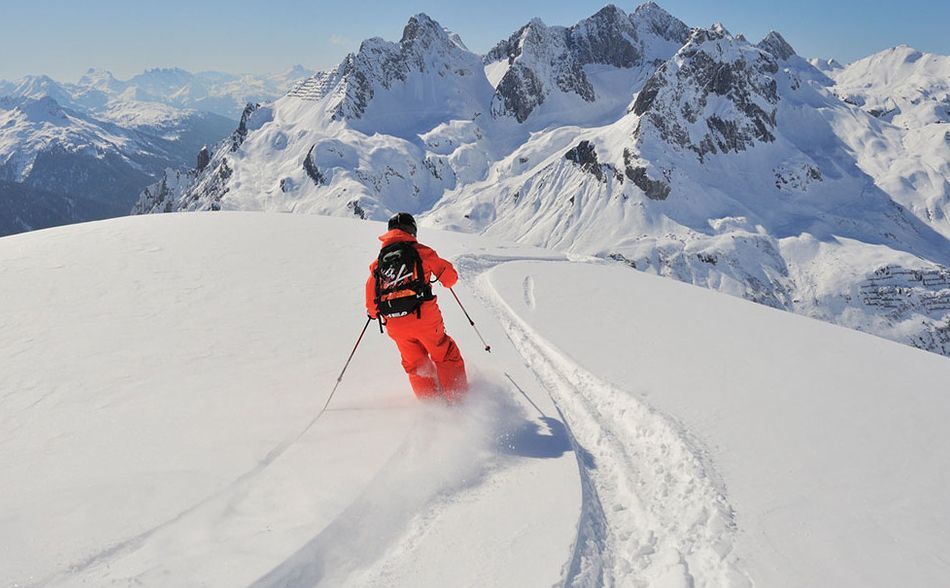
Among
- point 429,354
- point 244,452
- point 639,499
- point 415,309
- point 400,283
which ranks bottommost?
point 639,499

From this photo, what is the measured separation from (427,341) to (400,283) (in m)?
0.94

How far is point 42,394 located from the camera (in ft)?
22.9

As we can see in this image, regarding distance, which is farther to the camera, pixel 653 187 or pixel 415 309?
pixel 653 187

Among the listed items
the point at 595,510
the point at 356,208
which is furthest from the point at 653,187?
the point at 595,510

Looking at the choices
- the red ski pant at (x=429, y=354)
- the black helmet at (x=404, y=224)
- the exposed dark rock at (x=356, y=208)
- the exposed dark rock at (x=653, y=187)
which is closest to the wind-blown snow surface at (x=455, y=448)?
the red ski pant at (x=429, y=354)

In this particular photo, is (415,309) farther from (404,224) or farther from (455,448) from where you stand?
(455,448)

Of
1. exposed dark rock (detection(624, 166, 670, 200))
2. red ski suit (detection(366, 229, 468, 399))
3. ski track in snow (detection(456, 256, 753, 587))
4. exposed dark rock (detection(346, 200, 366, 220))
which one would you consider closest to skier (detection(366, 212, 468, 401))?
red ski suit (detection(366, 229, 468, 399))

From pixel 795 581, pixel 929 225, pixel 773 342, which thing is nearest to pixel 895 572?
pixel 795 581

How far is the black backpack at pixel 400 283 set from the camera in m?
7.60

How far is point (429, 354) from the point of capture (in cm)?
812

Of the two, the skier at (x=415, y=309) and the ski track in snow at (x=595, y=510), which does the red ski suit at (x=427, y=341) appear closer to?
the skier at (x=415, y=309)

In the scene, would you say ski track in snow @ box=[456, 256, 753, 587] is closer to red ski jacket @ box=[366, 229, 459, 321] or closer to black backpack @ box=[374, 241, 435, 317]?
red ski jacket @ box=[366, 229, 459, 321]

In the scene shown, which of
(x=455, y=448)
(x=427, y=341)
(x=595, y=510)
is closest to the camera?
(x=595, y=510)

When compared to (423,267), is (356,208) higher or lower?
higher
